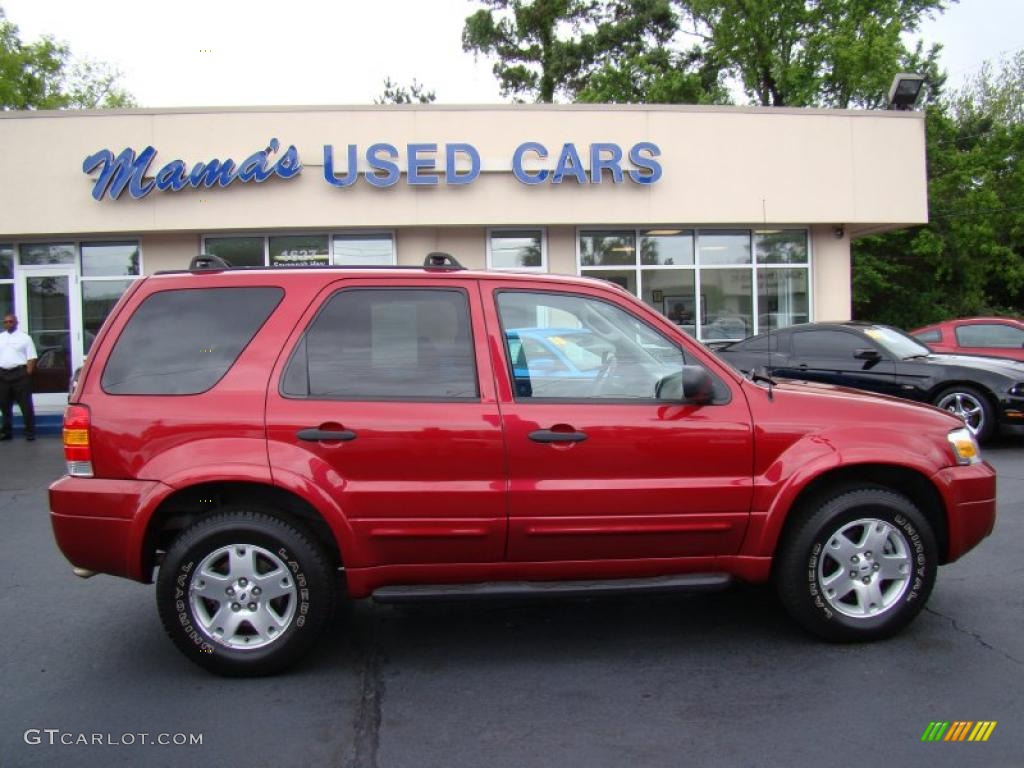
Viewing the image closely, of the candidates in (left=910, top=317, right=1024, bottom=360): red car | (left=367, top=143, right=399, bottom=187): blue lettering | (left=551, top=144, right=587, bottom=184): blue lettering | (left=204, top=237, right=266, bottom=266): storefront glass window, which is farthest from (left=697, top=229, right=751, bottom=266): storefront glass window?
(left=204, top=237, right=266, bottom=266): storefront glass window

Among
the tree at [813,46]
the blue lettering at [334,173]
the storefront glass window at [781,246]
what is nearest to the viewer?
the blue lettering at [334,173]

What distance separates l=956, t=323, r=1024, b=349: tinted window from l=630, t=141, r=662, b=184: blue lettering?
5425 millimetres

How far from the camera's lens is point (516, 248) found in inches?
598

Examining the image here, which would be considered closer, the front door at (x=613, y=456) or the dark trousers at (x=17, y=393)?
the front door at (x=613, y=456)

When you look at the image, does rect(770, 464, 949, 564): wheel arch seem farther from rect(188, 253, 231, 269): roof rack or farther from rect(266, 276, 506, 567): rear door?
rect(188, 253, 231, 269): roof rack

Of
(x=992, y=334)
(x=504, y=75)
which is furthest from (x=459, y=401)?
(x=504, y=75)

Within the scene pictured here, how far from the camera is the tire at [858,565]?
3.94m

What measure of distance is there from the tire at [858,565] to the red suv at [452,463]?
0.01 meters

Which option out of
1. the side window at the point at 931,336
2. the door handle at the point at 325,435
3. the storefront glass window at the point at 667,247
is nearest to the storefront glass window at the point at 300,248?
the storefront glass window at the point at 667,247

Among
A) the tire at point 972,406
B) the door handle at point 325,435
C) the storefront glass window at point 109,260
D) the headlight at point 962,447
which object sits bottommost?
the tire at point 972,406

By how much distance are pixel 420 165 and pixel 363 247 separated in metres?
1.82

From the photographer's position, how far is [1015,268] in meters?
27.2

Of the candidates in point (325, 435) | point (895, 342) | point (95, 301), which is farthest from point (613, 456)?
point (95, 301)

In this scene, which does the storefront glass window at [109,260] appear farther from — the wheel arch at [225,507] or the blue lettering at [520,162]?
the wheel arch at [225,507]
